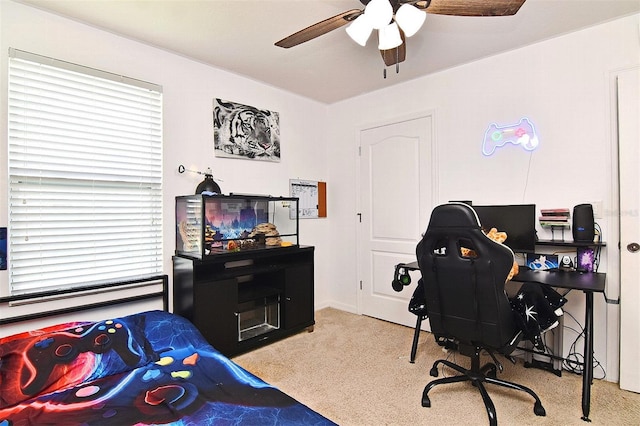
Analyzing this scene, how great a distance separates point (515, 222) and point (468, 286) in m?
1.01

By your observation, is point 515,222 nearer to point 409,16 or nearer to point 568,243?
point 568,243

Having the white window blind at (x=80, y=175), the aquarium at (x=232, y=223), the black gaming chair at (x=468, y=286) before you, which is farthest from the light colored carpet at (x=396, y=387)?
the white window blind at (x=80, y=175)

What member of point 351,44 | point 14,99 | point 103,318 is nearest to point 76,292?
point 103,318

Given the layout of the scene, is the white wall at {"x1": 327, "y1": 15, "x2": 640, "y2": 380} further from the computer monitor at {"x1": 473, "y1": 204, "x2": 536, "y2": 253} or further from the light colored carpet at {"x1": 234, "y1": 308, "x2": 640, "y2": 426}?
the light colored carpet at {"x1": 234, "y1": 308, "x2": 640, "y2": 426}

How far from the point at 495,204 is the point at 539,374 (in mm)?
1368

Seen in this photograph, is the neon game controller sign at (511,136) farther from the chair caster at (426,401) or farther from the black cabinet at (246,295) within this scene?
the chair caster at (426,401)

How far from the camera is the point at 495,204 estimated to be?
9.45 ft

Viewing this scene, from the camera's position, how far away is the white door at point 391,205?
3367 millimetres

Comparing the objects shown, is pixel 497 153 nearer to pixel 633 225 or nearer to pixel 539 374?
pixel 633 225

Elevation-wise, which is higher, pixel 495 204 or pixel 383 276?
pixel 495 204

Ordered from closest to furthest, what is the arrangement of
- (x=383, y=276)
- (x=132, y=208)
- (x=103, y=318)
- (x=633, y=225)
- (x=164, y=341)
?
(x=164, y=341) → (x=633, y=225) → (x=103, y=318) → (x=132, y=208) → (x=383, y=276)

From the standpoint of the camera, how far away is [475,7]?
1635 millimetres

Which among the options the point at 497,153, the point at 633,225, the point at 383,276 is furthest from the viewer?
the point at 383,276

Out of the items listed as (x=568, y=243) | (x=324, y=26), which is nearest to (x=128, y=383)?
(x=324, y=26)
